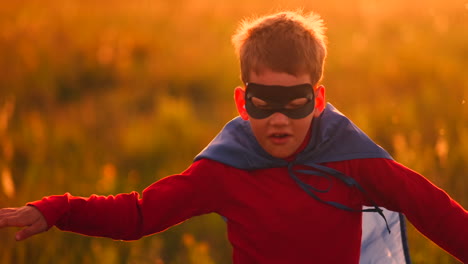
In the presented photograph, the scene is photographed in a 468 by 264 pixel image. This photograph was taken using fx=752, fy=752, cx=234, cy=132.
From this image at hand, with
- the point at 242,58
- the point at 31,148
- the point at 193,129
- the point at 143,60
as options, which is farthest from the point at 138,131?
the point at 242,58

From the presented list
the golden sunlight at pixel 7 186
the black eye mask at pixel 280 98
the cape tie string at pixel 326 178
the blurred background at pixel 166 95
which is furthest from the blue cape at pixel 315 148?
the golden sunlight at pixel 7 186

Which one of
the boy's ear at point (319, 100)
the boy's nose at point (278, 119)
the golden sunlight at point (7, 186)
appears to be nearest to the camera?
the boy's nose at point (278, 119)

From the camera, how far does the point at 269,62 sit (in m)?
2.41

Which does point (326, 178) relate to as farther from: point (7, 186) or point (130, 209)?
point (7, 186)

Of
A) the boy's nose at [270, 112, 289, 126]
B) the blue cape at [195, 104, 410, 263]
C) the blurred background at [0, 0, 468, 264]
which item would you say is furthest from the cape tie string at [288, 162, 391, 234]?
the blurred background at [0, 0, 468, 264]

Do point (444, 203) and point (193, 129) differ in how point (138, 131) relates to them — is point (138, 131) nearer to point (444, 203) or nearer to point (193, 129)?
point (193, 129)

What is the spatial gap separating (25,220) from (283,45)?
0.96 m

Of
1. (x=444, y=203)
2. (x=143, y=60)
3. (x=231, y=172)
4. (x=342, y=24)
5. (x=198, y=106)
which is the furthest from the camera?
(x=342, y=24)

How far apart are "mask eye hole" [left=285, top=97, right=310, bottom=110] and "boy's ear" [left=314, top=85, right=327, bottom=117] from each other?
11 cm

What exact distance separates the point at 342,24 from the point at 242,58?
514 cm

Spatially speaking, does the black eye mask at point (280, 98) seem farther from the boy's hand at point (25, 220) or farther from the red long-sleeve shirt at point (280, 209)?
the boy's hand at point (25, 220)

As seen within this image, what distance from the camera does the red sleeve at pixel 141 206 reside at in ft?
7.40

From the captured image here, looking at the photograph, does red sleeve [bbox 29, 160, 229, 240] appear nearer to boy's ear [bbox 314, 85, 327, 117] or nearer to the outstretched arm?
the outstretched arm

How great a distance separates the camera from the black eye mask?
2406 millimetres
